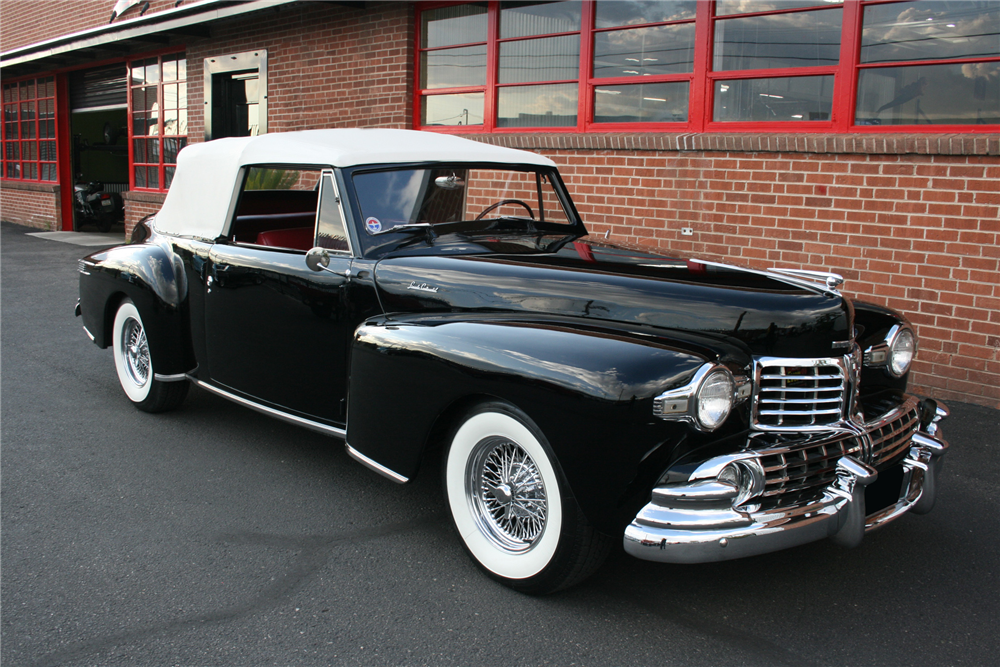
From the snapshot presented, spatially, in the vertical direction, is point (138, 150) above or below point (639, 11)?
below

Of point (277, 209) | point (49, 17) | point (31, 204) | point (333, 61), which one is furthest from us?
point (31, 204)

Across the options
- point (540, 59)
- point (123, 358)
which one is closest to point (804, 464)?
point (123, 358)

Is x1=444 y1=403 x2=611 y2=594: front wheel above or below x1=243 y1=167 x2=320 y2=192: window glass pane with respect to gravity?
below

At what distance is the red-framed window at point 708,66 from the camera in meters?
5.60

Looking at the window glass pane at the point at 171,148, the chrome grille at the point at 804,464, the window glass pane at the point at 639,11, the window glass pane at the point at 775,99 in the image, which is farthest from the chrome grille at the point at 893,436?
the window glass pane at the point at 171,148

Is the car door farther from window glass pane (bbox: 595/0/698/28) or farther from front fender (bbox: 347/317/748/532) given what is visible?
window glass pane (bbox: 595/0/698/28)

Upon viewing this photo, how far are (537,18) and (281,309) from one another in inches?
204

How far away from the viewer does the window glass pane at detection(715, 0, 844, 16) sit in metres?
6.07

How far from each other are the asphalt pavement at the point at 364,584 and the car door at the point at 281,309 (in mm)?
464

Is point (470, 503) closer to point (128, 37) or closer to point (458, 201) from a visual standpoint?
point (458, 201)

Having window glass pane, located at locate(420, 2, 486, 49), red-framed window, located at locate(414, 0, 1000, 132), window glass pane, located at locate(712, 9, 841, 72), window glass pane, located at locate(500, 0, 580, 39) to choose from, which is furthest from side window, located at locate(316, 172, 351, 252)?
window glass pane, located at locate(420, 2, 486, 49)

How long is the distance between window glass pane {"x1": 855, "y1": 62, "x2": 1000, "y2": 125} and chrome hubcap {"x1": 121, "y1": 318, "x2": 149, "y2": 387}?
5209 millimetres

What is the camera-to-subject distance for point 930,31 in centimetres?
563

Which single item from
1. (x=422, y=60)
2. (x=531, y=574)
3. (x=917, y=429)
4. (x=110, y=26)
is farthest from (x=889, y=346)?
(x=110, y=26)
